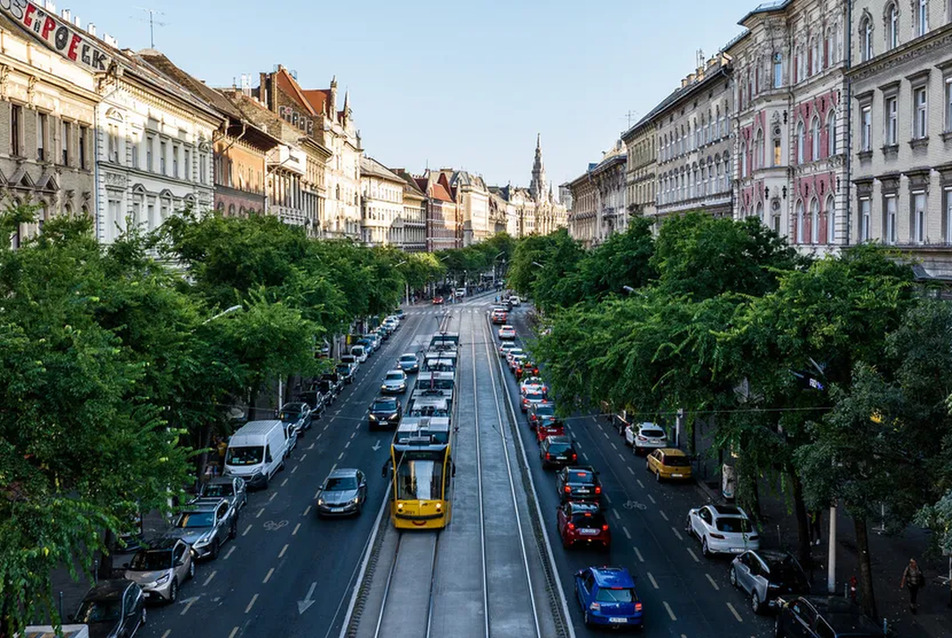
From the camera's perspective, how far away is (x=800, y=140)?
45875 millimetres

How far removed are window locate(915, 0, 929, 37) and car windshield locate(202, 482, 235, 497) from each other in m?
27.6

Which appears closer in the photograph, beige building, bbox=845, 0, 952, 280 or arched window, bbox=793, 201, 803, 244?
beige building, bbox=845, 0, 952, 280

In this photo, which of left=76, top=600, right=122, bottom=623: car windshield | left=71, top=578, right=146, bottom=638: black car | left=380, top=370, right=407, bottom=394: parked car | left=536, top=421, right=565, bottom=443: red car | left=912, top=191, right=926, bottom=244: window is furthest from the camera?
left=380, top=370, right=407, bottom=394: parked car

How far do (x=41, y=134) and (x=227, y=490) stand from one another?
49.6 feet

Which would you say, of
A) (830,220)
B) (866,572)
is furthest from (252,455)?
(830,220)

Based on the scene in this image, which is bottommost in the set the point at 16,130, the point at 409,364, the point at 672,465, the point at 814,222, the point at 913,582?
the point at 913,582

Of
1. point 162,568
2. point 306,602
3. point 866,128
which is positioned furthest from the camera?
point 866,128

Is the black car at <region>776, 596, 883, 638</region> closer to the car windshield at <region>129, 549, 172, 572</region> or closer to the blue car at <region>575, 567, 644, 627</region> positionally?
the blue car at <region>575, 567, 644, 627</region>

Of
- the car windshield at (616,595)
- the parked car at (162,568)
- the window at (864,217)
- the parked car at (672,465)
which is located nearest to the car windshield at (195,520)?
the parked car at (162,568)

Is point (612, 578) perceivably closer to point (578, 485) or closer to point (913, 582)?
point (913, 582)

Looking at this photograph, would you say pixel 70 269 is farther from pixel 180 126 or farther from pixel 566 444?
pixel 180 126

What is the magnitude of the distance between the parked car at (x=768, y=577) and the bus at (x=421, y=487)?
10077 millimetres

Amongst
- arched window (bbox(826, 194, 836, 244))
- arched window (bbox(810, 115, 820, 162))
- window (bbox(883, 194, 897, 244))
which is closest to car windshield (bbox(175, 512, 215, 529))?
window (bbox(883, 194, 897, 244))

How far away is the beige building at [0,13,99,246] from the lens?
35.0 metres
